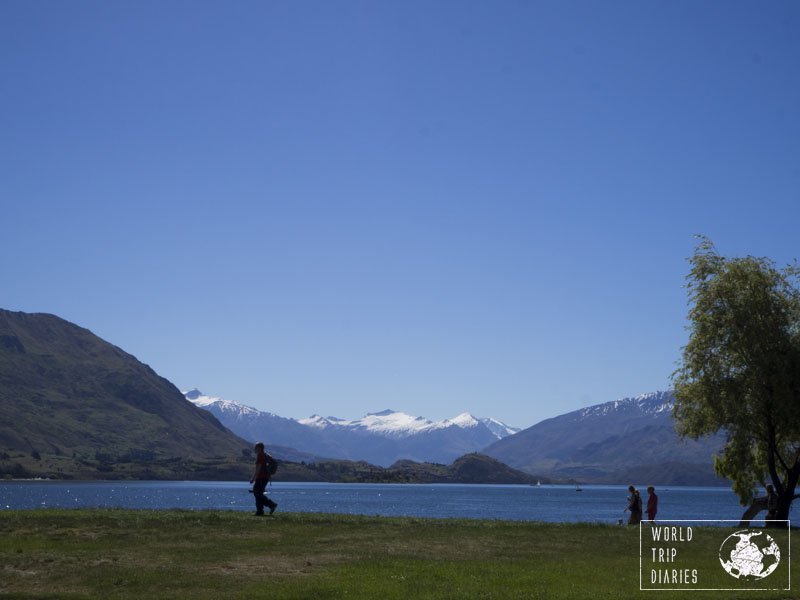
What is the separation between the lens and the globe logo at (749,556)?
933 inches

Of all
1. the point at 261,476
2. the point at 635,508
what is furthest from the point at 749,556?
the point at 261,476

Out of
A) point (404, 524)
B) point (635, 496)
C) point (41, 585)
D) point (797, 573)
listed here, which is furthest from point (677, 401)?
point (41, 585)

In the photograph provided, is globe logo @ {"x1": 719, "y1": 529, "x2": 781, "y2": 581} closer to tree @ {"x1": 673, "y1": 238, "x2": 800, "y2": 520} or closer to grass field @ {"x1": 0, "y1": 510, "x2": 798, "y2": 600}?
grass field @ {"x1": 0, "y1": 510, "x2": 798, "y2": 600}

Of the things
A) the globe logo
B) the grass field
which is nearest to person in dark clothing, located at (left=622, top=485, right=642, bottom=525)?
the grass field

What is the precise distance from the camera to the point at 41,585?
19547 mm

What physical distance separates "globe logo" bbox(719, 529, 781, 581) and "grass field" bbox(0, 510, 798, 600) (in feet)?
3.40

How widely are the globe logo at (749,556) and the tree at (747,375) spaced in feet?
57.9

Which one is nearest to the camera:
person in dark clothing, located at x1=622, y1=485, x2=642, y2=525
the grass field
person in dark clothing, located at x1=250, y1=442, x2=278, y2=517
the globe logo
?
the grass field

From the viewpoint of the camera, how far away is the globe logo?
77.8ft

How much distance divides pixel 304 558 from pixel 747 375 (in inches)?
1263

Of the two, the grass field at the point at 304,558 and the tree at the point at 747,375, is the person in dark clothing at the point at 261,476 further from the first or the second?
the tree at the point at 747,375

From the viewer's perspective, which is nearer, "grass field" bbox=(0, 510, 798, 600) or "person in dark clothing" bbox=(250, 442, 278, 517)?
"grass field" bbox=(0, 510, 798, 600)

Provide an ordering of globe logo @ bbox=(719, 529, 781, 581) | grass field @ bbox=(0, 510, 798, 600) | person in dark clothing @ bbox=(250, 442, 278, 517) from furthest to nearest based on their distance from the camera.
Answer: person in dark clothing @ bbox=(250, 442, 278, 517), globe logo @ bbox=(719, 529, 781, 581), grass field @ bbox=(0, 510, 798, 600)

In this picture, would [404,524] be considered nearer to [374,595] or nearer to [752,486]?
[374,595]
